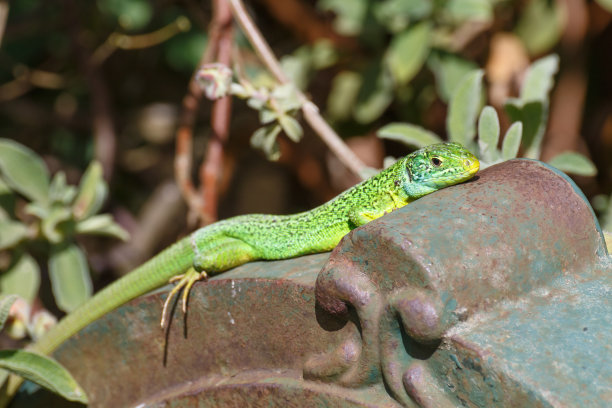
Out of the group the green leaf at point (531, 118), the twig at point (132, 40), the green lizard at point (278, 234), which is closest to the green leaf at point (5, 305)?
the green lizard at point (278, 234)

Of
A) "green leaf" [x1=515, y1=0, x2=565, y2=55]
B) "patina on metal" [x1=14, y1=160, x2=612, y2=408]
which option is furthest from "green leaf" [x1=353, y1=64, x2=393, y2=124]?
"patina on metal" [x1=14, y1=160, x2=612, y2=408]

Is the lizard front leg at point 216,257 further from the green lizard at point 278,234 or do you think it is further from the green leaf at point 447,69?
the green leaf at point 447,69

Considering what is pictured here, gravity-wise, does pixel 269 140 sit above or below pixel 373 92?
above

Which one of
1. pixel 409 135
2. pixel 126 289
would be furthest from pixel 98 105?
pixel 409 135

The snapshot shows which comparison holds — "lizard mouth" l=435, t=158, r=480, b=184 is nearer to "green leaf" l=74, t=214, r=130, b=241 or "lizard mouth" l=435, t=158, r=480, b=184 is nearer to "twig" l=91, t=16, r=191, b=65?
"green leaf" l=74, t=214, r=130, b=241

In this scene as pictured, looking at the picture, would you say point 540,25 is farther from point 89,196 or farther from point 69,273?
point 69,273

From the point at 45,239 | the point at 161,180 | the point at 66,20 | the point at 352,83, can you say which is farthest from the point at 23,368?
the point at 161,180

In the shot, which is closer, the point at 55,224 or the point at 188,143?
the point at 55,224
